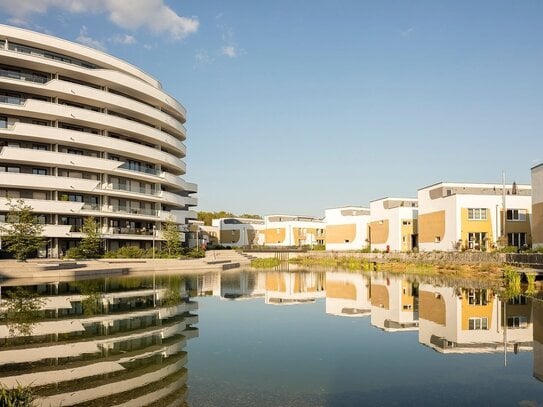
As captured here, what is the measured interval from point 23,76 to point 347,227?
51.4m

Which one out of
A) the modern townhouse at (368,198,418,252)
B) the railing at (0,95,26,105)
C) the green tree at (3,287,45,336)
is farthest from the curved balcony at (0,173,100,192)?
the modern townhouse at (368,198,418,252)

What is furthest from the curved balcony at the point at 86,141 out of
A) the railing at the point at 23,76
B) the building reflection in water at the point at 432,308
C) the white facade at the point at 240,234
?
the white facade at the point at 240,234

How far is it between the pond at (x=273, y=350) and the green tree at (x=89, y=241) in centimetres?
2487

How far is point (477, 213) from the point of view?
48.2 meters

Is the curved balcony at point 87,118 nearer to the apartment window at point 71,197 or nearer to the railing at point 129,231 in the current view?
the apartment window at point 71,197

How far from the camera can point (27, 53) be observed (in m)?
48.4

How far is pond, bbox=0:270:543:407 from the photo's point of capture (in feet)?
28.6

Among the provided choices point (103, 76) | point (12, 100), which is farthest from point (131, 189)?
point (12, 100)

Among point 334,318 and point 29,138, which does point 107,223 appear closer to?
point 29,138

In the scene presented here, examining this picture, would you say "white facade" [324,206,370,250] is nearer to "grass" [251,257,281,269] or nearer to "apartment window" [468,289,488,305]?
"grass" [251,257,281,269]

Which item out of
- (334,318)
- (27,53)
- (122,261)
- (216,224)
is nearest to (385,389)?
(334,318)

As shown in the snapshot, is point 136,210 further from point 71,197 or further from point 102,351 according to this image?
point 102,351

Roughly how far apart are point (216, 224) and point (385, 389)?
321 ft

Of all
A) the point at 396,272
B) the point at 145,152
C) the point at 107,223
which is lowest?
the point at 396,272
